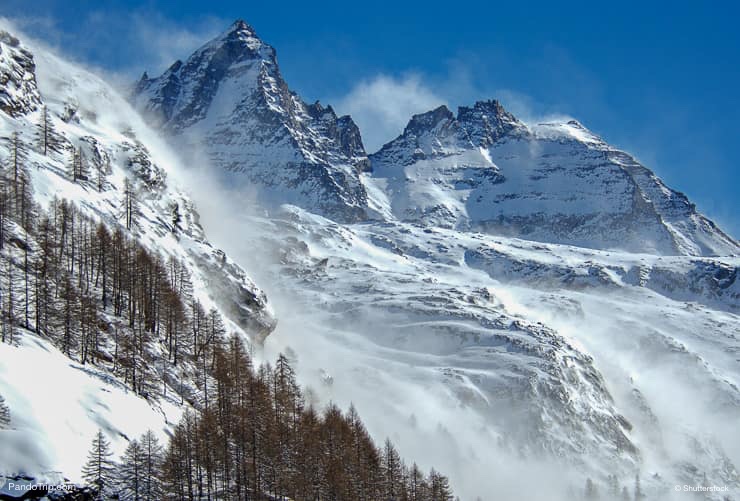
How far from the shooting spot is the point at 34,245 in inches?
3775

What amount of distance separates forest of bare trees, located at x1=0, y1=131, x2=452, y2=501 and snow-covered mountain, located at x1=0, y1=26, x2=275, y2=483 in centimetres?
198

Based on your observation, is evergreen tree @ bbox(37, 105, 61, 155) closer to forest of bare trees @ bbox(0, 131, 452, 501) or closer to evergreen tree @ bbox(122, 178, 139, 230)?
forest of bare trees @ bbox(0, 131, 452, 501)

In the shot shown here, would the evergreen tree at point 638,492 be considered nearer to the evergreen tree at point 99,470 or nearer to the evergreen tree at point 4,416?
the evergreen tree at point 99,470

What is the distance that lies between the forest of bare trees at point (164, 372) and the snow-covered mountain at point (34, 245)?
1983 mm

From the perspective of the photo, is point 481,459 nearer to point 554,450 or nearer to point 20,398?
point 554,450

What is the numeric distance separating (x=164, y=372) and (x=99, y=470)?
35886mm

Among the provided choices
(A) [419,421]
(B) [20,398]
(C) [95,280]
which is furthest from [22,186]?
(A) [419,421]

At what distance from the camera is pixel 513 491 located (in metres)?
160

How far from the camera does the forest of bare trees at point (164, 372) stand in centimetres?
7075

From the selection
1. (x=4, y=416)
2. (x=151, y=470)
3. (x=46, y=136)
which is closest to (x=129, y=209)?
(x=46, y=136)

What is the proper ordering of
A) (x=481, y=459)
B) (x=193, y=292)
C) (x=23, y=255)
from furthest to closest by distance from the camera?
(x=481, y=459) < (x=193, y=292) < (x=23, y=255)

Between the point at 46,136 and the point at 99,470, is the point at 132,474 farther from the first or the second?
the point at 46,136

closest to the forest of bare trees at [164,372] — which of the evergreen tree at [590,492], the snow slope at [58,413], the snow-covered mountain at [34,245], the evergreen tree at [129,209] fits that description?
the snow slope at [58,413]

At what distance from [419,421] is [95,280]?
89728 millimetres
